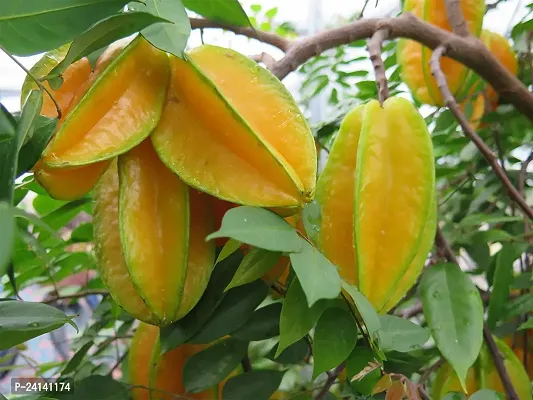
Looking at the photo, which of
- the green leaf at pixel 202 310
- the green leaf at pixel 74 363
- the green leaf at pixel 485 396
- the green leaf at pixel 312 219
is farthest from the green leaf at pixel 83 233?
the green leaf at pixel 485 396

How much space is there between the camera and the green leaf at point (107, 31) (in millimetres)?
320

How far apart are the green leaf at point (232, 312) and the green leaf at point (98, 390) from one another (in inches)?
4.1

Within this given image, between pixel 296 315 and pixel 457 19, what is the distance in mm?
501

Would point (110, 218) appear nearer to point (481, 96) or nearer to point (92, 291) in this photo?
point (92, 291)

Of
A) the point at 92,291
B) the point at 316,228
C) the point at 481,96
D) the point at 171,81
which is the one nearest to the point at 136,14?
the point at 171,81

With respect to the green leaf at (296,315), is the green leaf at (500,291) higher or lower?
lower

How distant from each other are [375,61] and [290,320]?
0.27m

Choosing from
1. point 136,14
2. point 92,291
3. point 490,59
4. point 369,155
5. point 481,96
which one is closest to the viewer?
point 136,14

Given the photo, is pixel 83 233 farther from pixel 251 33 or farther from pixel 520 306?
pixel 520 306

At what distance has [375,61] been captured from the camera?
0.50 meters

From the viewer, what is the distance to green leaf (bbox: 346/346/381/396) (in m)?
0.41

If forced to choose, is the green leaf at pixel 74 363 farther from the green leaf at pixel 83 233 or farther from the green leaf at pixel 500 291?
the green leaf at pixel 500 291

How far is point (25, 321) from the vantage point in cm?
36

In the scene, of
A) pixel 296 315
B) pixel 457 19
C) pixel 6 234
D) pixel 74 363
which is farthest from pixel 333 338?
pixel 457 19
